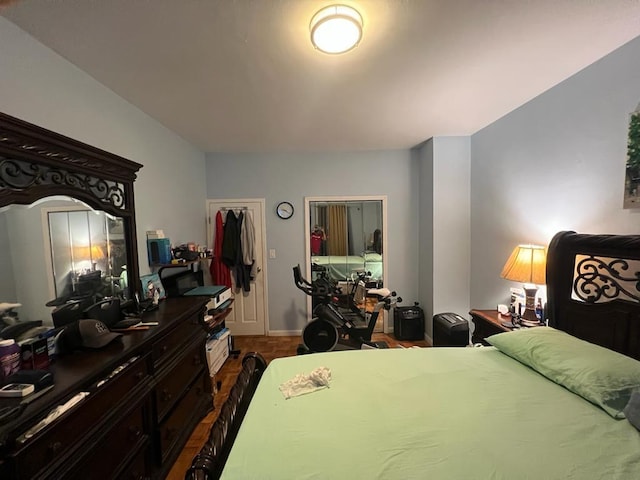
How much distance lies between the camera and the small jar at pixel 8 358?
973 mm

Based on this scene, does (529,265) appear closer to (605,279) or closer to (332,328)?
(605,279)

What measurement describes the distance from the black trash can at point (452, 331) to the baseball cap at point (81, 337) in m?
2.78

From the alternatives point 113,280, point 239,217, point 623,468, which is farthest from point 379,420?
point 239,217

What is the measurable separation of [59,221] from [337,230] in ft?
9.67

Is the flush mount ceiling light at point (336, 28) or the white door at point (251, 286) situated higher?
the flush mount ceiling light at point (336, 28)

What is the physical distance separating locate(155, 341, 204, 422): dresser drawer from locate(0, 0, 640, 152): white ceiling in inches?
77.2

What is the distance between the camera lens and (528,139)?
7.32 feet

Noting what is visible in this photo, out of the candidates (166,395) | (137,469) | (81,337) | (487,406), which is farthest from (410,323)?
(81,337)

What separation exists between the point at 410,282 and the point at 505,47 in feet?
9.09

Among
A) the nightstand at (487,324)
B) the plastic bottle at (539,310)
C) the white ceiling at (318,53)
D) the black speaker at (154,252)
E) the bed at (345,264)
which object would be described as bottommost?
the nightstand at (487,324)

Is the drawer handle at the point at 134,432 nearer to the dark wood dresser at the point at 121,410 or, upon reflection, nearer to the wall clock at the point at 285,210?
the dark wood dresser at the point at 121,410

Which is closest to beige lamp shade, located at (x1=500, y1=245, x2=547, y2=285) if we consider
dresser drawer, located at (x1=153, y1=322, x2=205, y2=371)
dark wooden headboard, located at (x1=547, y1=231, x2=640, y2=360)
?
dark wooden headboard, located at (x1=547, y1=231, x2=640, y2=360)

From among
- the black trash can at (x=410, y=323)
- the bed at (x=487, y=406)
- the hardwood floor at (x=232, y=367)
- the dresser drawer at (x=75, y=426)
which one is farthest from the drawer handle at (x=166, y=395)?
the black trash can at (x=410, y=323)

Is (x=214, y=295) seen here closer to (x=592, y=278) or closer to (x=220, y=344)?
(x=220, y=344)
